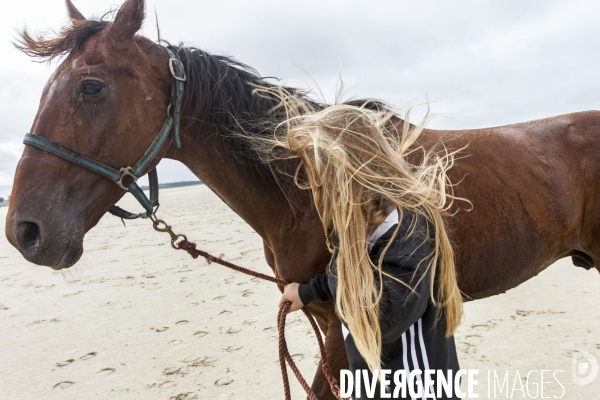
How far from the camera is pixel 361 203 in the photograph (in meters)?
1.26

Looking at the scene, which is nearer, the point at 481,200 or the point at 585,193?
the point at 481,200

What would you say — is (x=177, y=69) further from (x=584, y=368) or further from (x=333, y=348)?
(x=584, y=368)

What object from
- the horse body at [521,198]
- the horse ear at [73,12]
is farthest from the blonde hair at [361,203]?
the horse ear at [73,12]

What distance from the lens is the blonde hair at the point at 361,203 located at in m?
1.18

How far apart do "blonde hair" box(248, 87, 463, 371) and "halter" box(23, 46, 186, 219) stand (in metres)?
0.63

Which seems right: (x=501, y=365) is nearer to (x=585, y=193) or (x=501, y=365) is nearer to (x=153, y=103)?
(x=585, y=193)

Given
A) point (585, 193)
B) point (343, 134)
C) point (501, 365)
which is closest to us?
point (343, 134)

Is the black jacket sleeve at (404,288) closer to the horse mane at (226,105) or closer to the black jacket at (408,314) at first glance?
the black jacket at (408,314)

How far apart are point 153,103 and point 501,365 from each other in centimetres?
312

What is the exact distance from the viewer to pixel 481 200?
6.23ft

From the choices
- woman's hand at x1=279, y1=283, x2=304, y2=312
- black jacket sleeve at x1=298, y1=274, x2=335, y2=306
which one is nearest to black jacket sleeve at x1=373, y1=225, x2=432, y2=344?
black jacket sleeve at x1=298, y1=274, x2=335, y2=306

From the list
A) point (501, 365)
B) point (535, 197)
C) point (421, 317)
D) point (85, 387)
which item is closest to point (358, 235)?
point (421, 317)

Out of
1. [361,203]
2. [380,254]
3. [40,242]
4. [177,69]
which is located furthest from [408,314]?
[177,69]

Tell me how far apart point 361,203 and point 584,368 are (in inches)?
112
